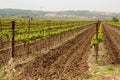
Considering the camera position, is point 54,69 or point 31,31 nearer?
point 54,69

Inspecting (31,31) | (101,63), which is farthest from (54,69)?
(31,31)

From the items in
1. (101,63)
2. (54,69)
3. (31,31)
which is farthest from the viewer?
(31,31)

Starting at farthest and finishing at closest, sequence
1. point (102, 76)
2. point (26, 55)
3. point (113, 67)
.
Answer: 1. point (26, 55)
2. point (113, 67)
3. point (102, 76)

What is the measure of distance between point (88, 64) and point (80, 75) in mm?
3123

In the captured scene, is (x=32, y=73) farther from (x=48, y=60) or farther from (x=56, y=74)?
(x=48, y=60)

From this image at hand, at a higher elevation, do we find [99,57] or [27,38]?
[27,38]

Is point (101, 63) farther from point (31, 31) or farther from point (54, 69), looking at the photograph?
point (31, 31)

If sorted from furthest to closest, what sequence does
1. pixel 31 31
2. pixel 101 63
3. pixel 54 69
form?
pixel 31 31 → pixel 101 63 → pixel 54 69

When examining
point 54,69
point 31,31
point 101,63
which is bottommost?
point 101,63

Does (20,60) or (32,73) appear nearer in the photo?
(32,73)

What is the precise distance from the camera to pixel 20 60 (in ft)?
49.4

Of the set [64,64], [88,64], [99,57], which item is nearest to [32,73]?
[64,64]

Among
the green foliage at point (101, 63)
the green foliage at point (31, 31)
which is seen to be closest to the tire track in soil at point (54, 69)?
the green foliage at point (101, 63)

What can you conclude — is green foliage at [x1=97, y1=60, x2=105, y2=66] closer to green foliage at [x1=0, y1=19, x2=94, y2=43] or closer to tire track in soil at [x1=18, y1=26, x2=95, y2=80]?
tire track in soil at [x1=18, y1=26, x2=95, y2=80]
